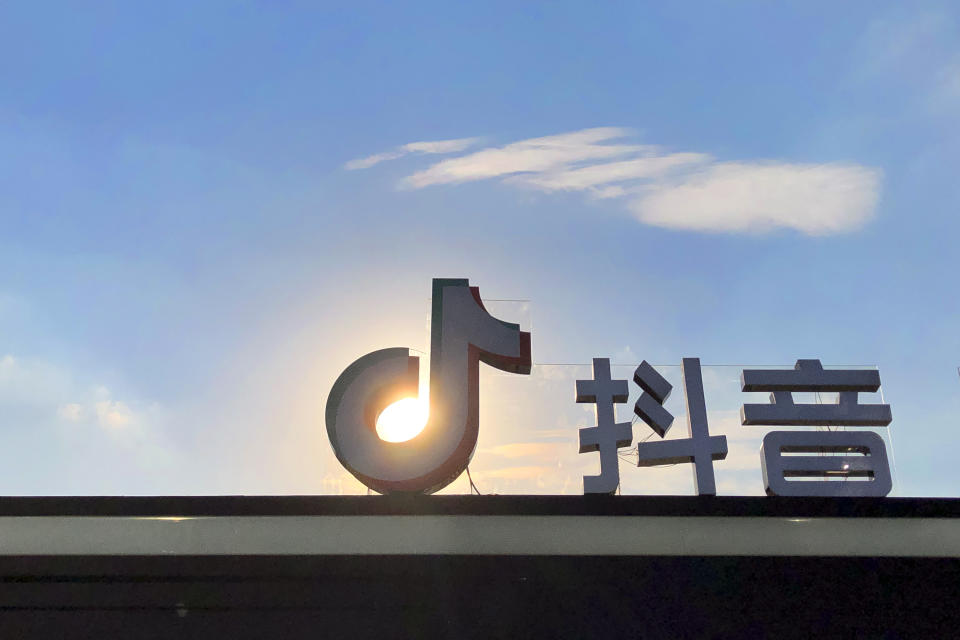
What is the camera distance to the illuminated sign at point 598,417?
336 inches

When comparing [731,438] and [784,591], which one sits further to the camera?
[731,438]

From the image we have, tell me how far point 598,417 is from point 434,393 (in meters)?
2.17

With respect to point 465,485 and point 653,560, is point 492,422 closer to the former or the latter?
point 465,485

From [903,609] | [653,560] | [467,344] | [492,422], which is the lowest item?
[903,609]

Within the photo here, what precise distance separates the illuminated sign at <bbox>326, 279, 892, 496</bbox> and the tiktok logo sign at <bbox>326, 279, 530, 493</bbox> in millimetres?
13

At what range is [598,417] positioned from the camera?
9.43 meters

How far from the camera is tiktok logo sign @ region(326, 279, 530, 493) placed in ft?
27.7

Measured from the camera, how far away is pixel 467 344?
959cm

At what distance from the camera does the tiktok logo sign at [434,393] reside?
845 cm

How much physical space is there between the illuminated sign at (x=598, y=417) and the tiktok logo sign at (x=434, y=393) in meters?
0.01

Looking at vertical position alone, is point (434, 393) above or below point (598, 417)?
above

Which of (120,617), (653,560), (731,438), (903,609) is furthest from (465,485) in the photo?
(903,609)

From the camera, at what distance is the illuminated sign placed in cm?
854

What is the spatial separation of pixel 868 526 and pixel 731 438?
1.92 m
